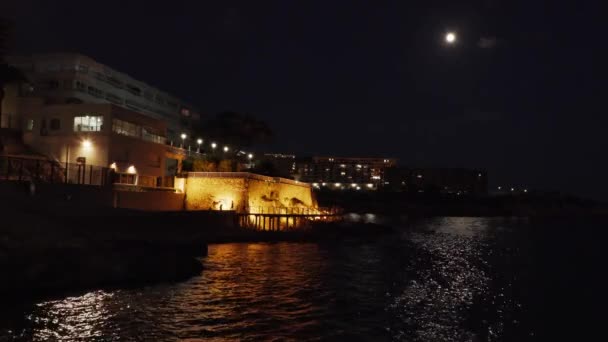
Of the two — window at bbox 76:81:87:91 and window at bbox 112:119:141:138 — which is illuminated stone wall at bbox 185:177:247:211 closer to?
window at bbox 112:119:141:138

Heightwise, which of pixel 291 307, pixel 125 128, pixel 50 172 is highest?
pixel 125 128

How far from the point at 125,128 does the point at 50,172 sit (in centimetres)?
1009

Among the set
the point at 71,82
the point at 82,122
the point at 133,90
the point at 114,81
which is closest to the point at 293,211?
the point at 82,122

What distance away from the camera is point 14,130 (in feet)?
161

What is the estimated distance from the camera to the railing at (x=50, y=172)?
36.2 m

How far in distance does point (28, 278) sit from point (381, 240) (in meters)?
38.8

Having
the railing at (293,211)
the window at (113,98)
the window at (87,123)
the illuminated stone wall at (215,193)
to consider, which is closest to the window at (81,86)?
the window at (113,98)

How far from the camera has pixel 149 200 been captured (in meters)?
46.6

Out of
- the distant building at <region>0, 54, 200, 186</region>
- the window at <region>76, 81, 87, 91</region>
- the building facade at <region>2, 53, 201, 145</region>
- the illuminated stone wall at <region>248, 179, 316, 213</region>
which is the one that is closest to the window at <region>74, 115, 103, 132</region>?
the distant building at <region>0, 54, 200, 186</region>

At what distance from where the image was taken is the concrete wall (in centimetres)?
4288

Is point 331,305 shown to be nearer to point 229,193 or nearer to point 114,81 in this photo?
point 229,193

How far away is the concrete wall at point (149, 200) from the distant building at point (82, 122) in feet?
7.60

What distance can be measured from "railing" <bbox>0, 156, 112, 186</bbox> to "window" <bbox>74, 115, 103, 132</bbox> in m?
4.84

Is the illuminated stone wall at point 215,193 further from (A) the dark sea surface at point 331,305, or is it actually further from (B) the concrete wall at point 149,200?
(A) the dark sea surface at point 331,305
